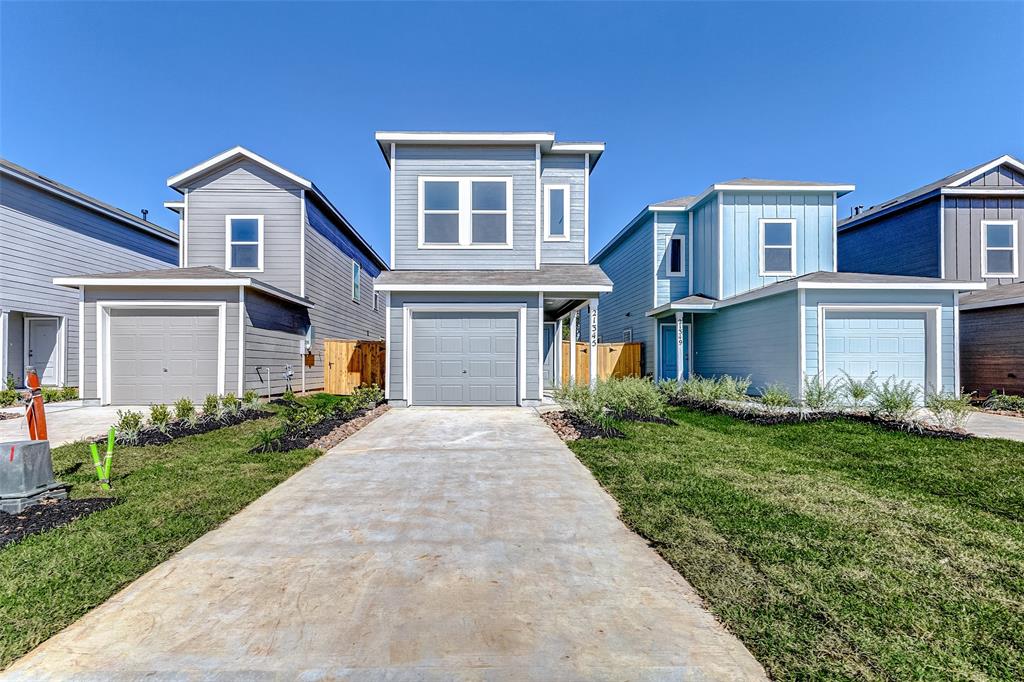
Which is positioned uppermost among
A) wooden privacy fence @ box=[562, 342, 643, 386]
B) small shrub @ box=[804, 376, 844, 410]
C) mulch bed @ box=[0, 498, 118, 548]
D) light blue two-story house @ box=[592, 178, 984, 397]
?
light blue two-story house @ box=[592, 178, 984, 397]

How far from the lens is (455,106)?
44.6 feet

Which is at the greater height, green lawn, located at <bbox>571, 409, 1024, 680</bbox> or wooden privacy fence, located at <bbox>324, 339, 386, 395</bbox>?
wooden privacy fence, located at <bbox>324, 339, 386, 395</bbox>

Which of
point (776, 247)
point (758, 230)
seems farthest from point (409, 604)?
point (776, 247)

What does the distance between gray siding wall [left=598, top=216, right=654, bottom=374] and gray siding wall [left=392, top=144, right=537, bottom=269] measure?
6.25m

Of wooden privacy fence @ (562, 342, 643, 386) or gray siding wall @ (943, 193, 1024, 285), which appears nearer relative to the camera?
gray siding wall @ (943, 193, 1024, 285)

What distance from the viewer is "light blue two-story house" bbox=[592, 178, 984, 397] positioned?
10016 mm

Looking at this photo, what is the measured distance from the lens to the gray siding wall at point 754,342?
1035cm

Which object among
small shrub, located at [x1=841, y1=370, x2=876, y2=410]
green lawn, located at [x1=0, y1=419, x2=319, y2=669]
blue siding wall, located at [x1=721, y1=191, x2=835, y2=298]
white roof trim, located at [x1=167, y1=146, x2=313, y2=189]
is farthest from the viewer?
blue siding wall, located at [x1=721, y1=191, x2=835, y2=298]

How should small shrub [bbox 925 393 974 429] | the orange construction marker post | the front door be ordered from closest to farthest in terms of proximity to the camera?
1. the orange construction marker post
2. small shrub [bbox 925 393 974 429]
3. the front door

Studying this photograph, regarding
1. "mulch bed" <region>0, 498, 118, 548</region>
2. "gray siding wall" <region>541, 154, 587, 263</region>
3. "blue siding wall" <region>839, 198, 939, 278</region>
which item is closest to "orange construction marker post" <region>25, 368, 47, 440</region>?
"mulch bed" <region>0, 498, 118, 548</region>

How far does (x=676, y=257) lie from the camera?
610 inches

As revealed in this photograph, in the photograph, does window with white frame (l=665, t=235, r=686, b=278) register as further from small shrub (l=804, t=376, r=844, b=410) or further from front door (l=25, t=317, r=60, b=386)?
front door (l=25, t=317, r=60, b=386)

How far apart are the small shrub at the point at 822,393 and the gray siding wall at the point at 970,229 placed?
24.9 ft

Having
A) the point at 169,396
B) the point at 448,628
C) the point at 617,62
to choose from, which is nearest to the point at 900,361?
the point at 617,62
